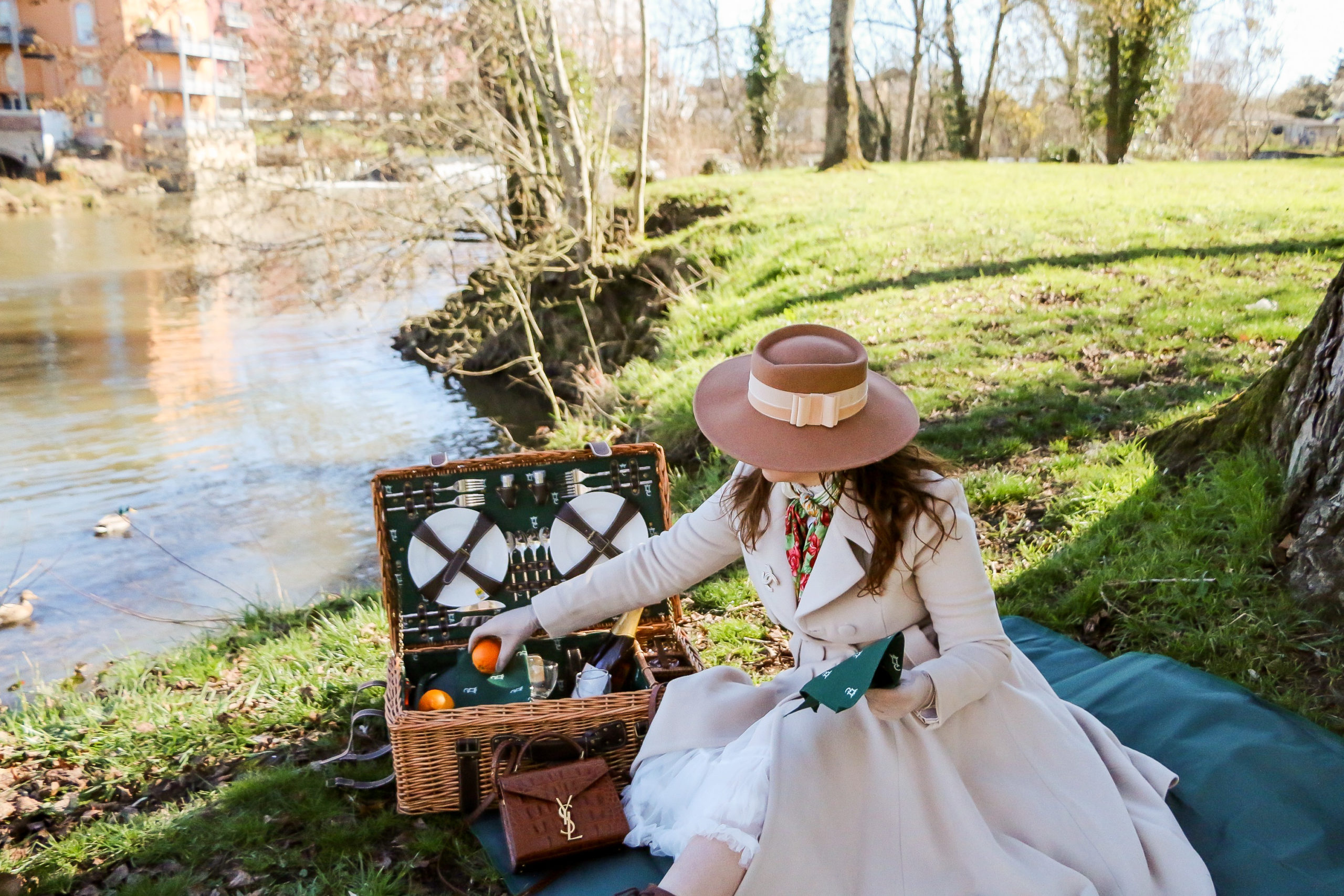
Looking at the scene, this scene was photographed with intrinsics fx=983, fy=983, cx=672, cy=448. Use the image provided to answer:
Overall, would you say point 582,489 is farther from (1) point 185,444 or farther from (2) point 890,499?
(1) point 185,444

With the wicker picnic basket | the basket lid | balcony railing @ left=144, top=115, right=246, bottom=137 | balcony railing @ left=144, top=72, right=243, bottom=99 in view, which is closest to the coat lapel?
the wicker picnic basket

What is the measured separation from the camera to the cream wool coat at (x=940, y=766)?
1.86 metres

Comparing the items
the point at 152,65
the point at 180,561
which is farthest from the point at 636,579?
the point at 152,65

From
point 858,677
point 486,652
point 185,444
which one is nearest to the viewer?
point 858,677

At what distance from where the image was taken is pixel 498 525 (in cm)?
304

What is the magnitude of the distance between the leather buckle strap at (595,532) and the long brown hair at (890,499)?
110cm

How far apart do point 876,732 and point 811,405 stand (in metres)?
0.66

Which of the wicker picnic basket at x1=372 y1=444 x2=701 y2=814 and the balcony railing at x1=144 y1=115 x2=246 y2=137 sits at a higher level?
the balcony railing at x1=144 y1=115 x2=246 y2=137

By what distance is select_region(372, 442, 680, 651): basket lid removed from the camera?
9.75ft

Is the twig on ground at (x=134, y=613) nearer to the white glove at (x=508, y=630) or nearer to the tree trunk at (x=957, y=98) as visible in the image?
the white glove at (x=508, y=630)

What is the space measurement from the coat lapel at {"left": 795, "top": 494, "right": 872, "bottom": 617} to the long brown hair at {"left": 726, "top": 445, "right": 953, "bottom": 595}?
19 millimetres

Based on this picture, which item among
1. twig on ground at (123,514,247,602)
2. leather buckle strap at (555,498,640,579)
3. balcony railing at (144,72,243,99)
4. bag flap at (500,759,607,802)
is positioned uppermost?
balcony railing at (144,72,243,99)

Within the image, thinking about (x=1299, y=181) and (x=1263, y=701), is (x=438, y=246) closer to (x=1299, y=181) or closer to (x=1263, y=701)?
(x=1299, y=181)

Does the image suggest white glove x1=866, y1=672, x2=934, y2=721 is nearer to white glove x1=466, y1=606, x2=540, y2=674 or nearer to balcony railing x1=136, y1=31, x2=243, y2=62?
white glove x1=466, y1=606, x2=540, y2=674
